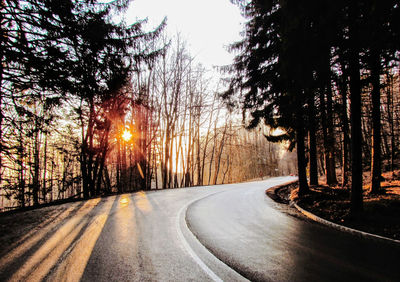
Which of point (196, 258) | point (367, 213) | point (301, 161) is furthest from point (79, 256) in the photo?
point (301, 161)

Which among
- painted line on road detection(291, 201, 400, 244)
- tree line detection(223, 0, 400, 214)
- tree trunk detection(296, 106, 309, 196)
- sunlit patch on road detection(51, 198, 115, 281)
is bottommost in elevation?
painted line on road detection(291, 201, 400, 244)

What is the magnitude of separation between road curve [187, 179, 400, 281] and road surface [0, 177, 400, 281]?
0.05 feet

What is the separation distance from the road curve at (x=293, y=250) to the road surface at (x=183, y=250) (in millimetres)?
16

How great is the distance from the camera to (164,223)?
269 inches

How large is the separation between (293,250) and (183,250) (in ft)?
8.07

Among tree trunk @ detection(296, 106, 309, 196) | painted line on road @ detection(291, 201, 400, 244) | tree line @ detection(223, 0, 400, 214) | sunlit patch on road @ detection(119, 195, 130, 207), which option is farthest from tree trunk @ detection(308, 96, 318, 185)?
sunlit patch on road @ detection(119, 195, 130, 207)

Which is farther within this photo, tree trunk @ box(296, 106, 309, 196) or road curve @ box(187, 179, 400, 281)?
tree trunk @ box(296, 106, 309, 196)

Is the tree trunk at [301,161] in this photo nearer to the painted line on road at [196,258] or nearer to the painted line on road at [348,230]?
the painted line on road at [348,230]

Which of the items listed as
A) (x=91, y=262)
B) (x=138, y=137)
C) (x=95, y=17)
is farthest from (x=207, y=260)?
(x=138, y=137)

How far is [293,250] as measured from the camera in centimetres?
473

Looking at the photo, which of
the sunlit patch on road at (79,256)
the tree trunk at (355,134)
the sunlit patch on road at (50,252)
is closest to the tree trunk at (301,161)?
the tree trunk at (355,134)

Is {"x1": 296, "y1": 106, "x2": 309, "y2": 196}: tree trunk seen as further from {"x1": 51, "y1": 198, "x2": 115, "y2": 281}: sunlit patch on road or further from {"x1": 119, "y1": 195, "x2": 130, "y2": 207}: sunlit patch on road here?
{"x1": 51, "y1": 198, "x2": 115, "y2": 281}: sunlit patch on road

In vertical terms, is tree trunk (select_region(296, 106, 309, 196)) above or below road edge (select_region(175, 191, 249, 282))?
above

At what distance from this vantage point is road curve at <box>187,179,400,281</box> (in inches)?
146
